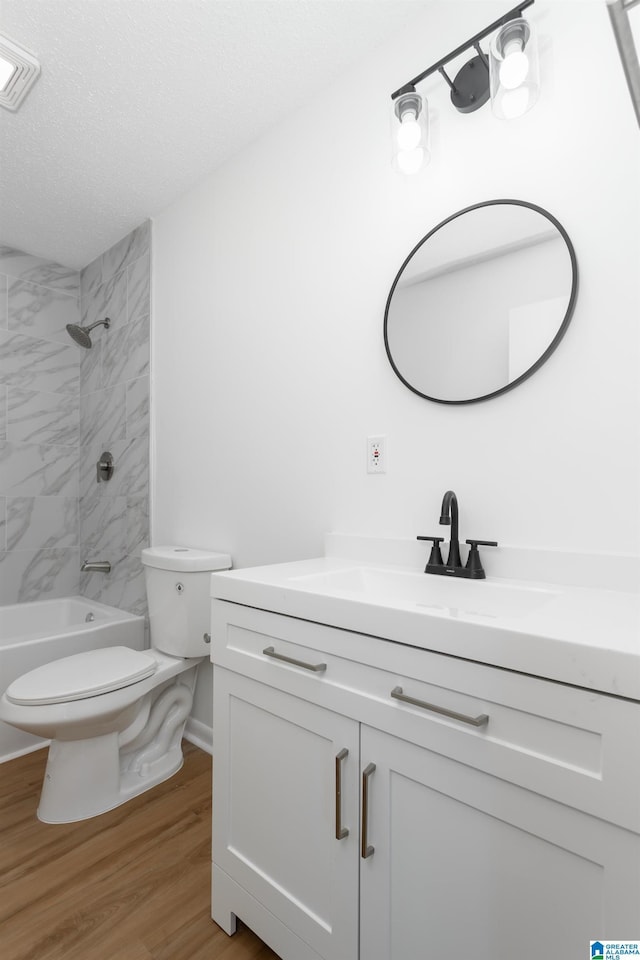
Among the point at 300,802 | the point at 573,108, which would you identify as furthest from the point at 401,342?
the point at 300,802

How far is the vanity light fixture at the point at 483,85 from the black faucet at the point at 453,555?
881mm

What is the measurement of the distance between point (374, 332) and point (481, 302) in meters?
0.34

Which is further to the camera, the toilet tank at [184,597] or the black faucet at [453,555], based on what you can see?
the toilet tank at [184,597]

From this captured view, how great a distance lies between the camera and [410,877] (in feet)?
2.70

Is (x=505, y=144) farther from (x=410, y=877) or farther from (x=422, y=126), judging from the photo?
(x=410, y=877)

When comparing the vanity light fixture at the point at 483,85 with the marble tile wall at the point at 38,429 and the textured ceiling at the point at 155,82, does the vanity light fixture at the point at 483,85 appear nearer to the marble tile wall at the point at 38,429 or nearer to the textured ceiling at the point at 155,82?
the textured ceiling at the point at 155,82

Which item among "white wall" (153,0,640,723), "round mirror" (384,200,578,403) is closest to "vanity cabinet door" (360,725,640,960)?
"white wall" (153,0,640,723)

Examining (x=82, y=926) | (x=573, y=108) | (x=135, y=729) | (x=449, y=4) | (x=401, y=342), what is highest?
(x=449, y=4)

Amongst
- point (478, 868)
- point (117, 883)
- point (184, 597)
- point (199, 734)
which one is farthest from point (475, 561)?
point (199, 734)

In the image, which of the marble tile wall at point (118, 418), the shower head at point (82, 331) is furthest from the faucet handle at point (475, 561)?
the shower head at point (82, 331)

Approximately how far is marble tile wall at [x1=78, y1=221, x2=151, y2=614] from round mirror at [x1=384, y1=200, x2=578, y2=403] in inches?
60.0

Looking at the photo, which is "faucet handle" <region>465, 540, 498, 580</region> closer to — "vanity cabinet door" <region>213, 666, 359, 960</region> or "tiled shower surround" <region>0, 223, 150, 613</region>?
"vanity cabinet door" <region>213, 666, 359, 960</region>

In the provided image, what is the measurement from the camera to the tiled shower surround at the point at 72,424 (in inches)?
99.4

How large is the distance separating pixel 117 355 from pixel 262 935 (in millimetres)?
2517
